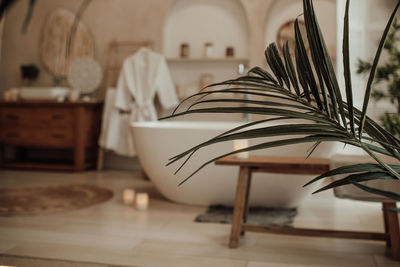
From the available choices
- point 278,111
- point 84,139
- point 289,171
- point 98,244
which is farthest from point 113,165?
point 278,111

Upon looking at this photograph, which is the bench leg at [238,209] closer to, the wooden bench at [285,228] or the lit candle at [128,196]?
the wooden bench at [285,228]

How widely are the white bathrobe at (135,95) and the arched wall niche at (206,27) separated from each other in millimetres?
355

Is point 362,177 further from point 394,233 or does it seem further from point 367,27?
point 367,27

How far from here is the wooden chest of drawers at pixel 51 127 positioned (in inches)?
184

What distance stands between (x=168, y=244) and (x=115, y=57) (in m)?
3.26

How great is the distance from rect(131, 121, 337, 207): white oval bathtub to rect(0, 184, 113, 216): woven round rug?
0.56m

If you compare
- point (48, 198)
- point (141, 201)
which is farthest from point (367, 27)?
point (48, 198)

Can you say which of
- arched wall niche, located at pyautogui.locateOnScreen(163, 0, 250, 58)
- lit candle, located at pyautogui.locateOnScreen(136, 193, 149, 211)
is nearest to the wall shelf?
arched wall niche, located at pyautogui.locateOnScreen(163, 0, 250, 58)

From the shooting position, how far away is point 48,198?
3322 mm

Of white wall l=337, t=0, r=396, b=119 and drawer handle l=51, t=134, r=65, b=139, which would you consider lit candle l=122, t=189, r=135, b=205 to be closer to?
drawer handle l=51, t=134, r=65, b=139

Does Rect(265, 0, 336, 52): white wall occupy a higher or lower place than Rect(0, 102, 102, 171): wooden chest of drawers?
higher

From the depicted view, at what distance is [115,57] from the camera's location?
16.5 ft

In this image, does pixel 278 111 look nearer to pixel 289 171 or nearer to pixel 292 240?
pixel 289 171

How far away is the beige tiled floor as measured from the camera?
199 centimetres
